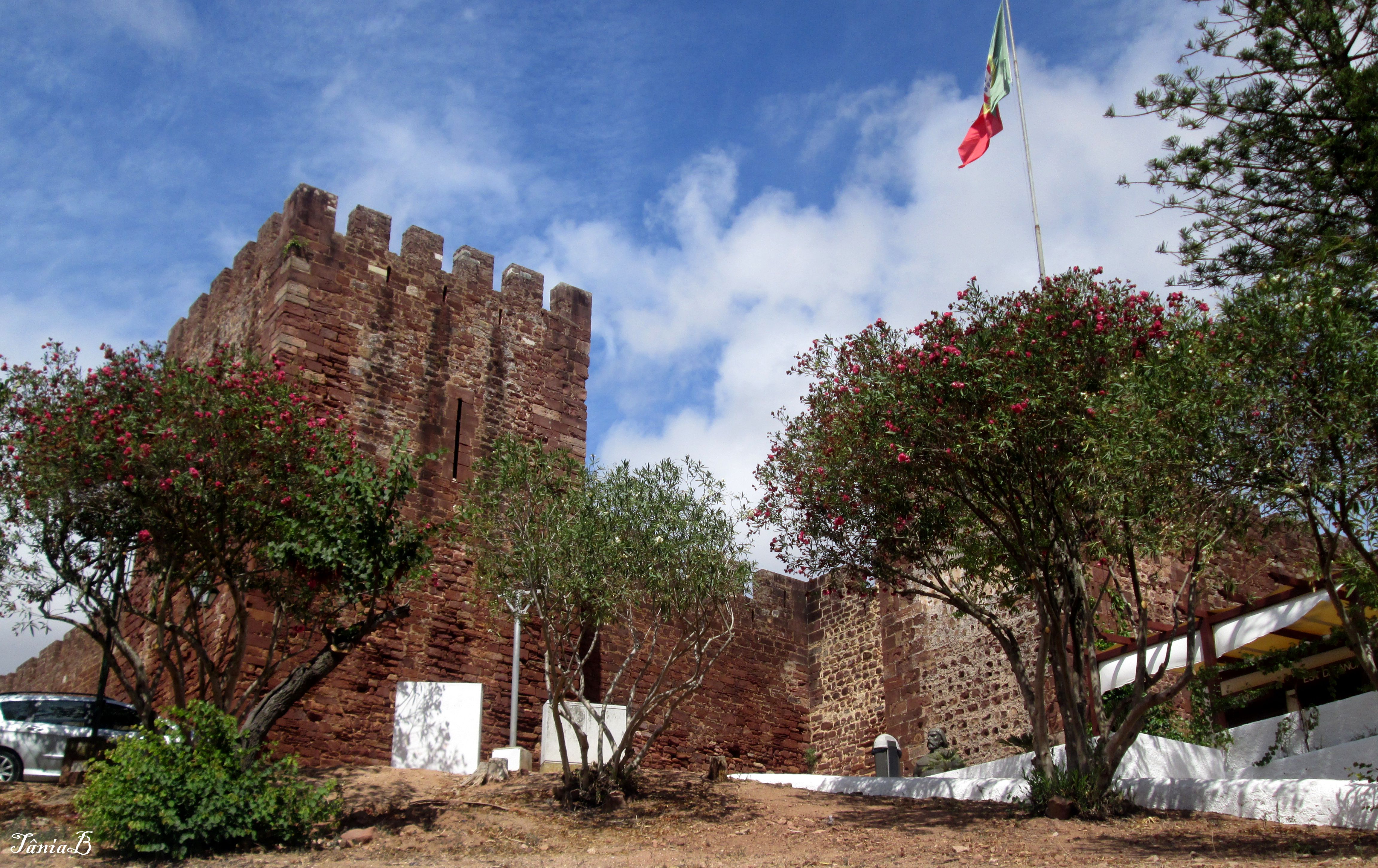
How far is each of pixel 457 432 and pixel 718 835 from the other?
7.88 m

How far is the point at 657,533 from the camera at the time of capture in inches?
460

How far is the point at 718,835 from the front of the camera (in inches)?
404

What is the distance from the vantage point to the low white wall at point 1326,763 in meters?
9.80

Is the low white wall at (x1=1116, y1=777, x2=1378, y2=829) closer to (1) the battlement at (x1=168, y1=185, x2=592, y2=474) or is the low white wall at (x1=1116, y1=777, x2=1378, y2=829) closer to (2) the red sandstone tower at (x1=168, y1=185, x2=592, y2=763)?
(2) the red sandstone tower at (x1=168, y1=185, x2=592, y2=763)

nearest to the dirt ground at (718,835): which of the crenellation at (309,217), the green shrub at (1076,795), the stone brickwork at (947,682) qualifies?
the green shrub at (1076,795)

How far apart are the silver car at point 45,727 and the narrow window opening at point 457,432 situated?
4962 mm

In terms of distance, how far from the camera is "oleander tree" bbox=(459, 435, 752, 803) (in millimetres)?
11289

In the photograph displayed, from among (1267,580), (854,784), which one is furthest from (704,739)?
(1267,580)

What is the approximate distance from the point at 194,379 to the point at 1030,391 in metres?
8.15

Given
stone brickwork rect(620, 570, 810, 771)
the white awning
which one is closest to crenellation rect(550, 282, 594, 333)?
stone brickwork rect(620, 570, 810, 771)

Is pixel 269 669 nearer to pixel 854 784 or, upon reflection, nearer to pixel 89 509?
pixel 89 509

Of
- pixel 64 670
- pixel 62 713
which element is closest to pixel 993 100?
pixel 62 713

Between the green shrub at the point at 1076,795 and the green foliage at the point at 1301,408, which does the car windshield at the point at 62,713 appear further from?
the green foliage at the point at 1301,408

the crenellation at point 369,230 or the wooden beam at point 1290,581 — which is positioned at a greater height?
the crenellation at point 369,230
